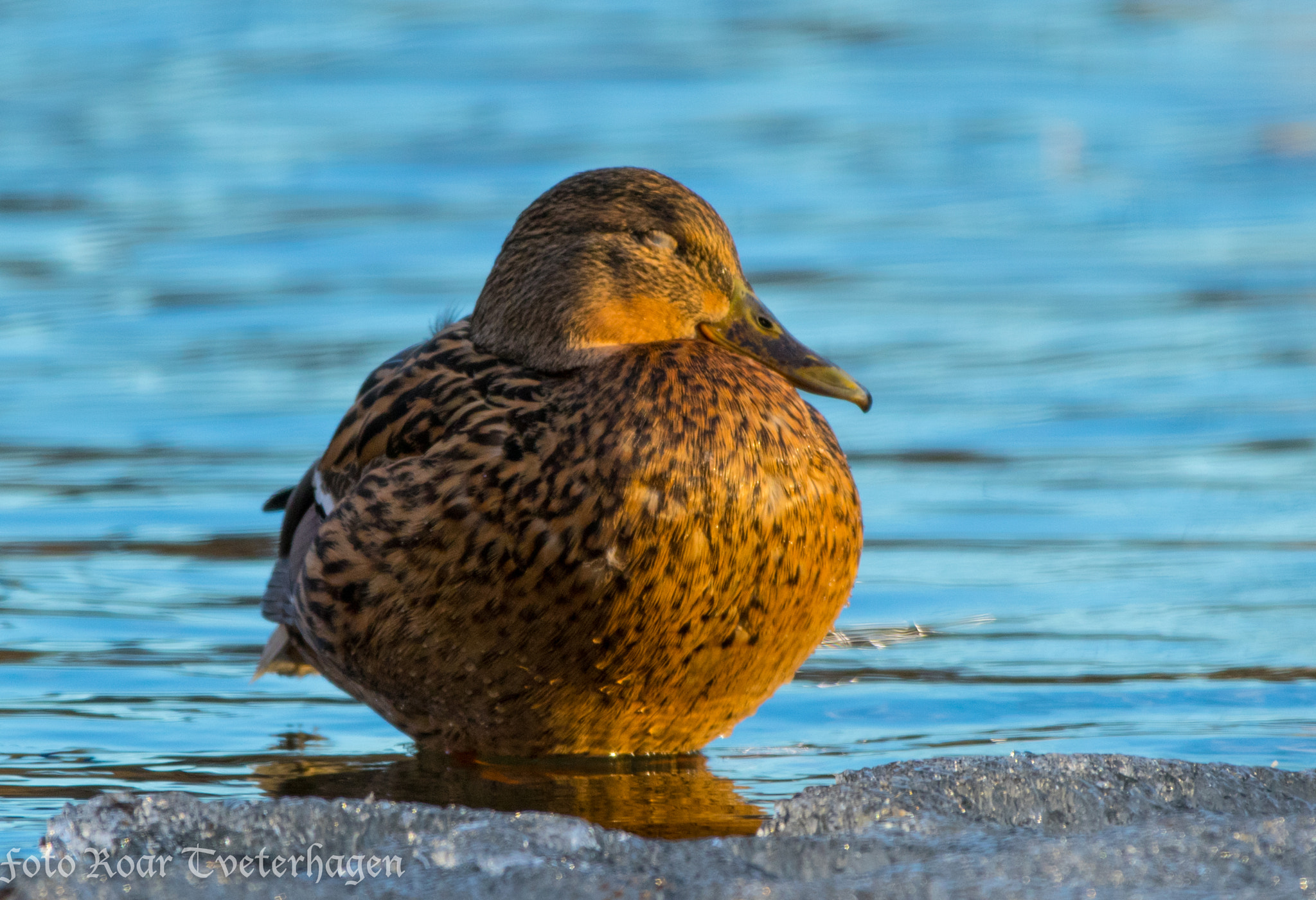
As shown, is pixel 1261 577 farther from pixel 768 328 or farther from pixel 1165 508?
pixel 768 328

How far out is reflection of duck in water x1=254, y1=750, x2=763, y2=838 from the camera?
4.50m

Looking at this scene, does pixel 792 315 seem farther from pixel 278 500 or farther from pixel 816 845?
pixel 816 845

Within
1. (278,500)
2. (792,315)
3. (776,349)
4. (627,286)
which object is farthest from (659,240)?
(792,315)

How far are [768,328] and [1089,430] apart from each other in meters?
3.28

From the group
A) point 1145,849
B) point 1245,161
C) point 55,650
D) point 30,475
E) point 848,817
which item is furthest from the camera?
point 1245,161

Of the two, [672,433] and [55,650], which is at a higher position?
[672,433]

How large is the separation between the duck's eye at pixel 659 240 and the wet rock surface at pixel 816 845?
133 centimetres

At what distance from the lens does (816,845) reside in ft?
12.4

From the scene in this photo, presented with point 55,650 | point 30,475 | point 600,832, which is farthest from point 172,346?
point 600,832

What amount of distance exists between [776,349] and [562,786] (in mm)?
1130

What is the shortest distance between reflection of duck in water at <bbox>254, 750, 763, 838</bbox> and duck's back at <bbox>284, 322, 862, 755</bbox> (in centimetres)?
10

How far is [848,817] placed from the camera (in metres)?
3.92

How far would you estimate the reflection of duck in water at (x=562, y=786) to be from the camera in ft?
14.8

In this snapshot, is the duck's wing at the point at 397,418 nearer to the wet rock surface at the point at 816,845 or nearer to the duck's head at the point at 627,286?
the duck's head at the point at 627,286
